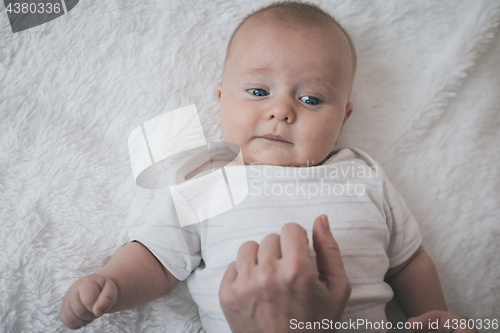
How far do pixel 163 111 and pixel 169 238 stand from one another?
0.33m

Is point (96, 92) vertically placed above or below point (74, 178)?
above

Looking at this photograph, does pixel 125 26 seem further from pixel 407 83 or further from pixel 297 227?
pixel 407 83

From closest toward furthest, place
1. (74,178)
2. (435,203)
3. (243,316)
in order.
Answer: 1. (243,316)
2. (74,178)
3. (435,203)

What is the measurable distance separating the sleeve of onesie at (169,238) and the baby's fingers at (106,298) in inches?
4.3

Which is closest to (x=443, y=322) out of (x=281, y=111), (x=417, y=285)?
(x=417, y=285)

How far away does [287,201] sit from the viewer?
717 millimetres

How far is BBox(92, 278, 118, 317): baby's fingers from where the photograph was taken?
0.57 meters

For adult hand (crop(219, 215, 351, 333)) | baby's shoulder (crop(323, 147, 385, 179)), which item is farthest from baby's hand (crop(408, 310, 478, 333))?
baby's shoulder (crop(323, 147, 385, 179))

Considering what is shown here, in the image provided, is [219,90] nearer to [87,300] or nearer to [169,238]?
[169,238]

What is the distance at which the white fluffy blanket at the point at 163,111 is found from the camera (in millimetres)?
737

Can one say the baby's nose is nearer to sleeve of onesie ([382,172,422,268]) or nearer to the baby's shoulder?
the baby's shoulder

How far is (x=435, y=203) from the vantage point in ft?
2.95

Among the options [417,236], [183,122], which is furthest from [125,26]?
[417,236]

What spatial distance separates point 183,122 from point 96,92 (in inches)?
8.9
